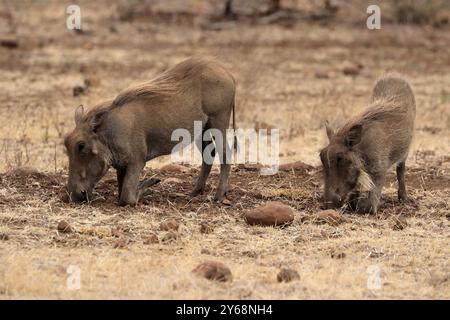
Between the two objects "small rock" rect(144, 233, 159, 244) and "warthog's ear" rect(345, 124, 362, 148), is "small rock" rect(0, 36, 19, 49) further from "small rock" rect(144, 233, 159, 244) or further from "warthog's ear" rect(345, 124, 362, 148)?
"small rock" rect(144, 233, 159, 244)

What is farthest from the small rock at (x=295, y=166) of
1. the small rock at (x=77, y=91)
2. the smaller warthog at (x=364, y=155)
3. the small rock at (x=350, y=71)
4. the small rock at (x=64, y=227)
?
the small rock at (x=350, y=71)

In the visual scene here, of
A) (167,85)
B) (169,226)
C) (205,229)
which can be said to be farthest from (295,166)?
(169,226)

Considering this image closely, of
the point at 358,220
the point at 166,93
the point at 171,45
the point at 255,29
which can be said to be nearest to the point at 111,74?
the point at 171,45

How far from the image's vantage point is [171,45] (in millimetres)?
17484

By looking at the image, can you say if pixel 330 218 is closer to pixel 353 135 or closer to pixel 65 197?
pixel 353 135

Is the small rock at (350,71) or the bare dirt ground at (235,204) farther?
the small rock at (350,71)

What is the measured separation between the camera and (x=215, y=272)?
5.27 m

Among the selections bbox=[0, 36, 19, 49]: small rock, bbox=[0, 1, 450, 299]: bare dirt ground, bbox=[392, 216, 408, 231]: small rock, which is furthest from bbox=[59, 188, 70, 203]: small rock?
bbox=[0, 36, 19, 49]: small rock

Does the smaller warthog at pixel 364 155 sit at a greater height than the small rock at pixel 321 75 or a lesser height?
greater

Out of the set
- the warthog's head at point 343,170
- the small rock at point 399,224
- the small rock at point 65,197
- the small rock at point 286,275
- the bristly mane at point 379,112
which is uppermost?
the bristly mane at point 379,112

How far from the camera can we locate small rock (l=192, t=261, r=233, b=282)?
5262mm

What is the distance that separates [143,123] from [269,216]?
1217 millimetres

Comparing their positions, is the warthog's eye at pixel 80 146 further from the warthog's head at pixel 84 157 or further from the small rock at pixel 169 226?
the small rock at pixel 169 226

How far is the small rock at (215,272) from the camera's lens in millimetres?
5262
